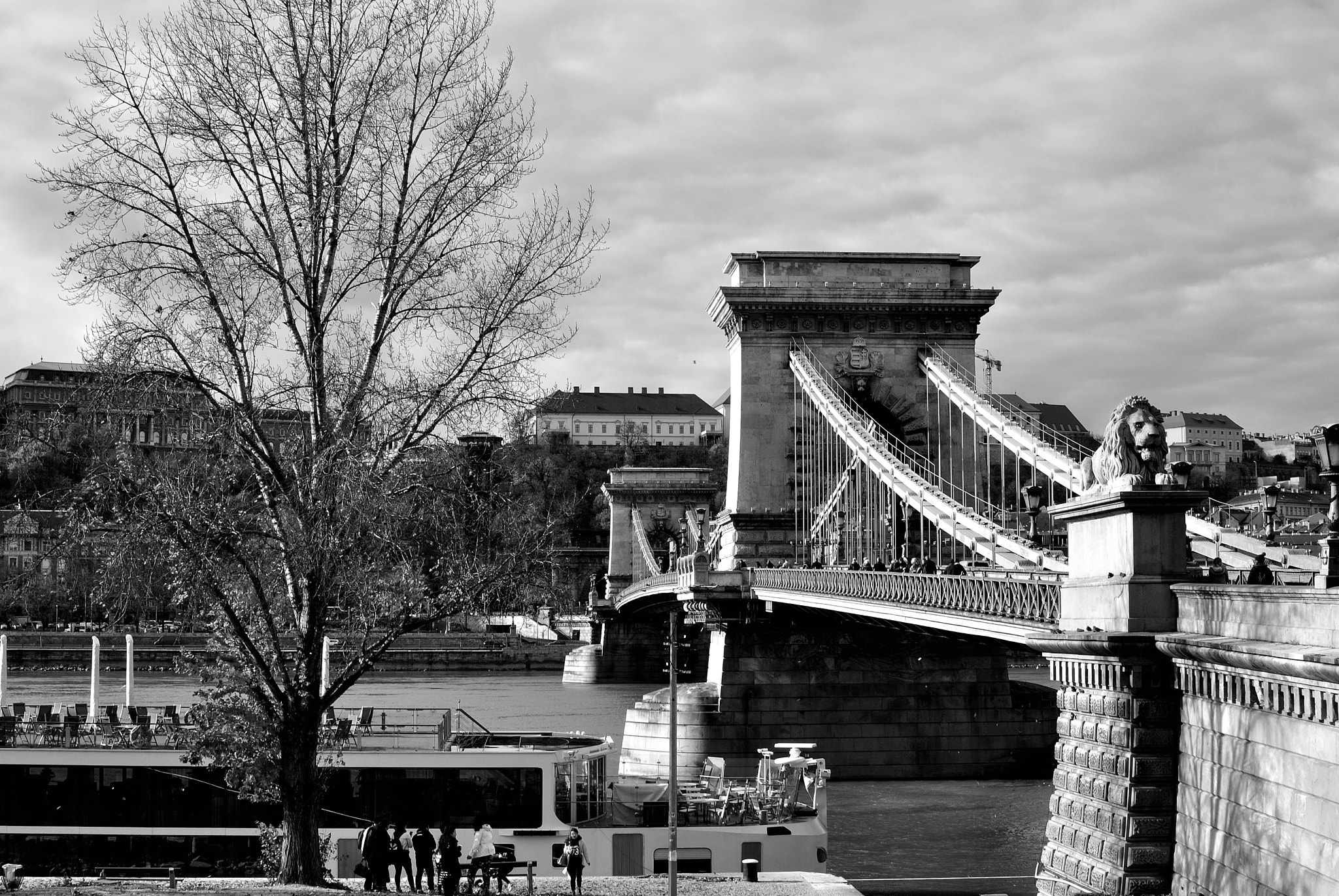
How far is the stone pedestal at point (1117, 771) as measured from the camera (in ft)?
59.8

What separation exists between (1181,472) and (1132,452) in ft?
2.05

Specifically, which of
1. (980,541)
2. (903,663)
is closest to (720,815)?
(980,541)

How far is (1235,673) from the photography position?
16.5 metres

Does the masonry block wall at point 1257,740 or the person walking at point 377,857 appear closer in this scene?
the masonry block wall at point 1257,740

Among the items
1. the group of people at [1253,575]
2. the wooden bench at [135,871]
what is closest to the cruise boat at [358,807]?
the wooden bench at [135,871]

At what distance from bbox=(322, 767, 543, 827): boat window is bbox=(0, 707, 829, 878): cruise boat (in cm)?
2

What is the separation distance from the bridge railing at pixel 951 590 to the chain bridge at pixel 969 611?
0.10 metres

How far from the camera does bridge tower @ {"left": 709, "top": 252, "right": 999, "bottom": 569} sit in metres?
61.3

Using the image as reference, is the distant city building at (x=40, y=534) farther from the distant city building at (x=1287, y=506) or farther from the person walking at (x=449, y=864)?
the distant city building at (x=1287, y=506)

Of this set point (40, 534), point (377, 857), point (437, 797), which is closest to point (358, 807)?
point (437, 797)

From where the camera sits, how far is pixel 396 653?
385 feet

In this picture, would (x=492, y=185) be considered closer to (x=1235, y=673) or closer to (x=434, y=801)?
(x=1235, y=673)

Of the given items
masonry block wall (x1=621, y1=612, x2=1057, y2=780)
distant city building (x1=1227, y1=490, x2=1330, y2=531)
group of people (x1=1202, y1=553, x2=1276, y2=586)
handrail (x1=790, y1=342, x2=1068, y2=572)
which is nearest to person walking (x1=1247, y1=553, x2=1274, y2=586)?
group of people (x1=1202, y1=553, x2=1276, y2=586)

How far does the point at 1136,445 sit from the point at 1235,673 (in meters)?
3.73
